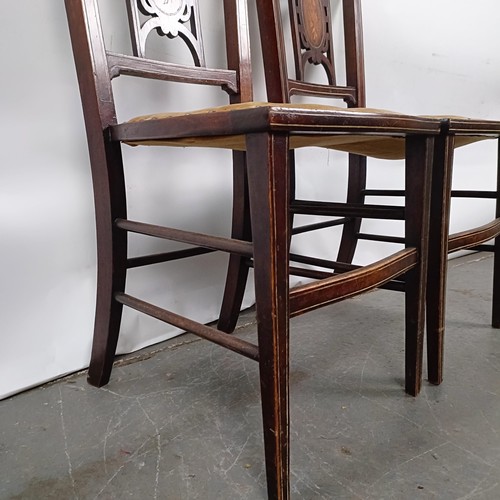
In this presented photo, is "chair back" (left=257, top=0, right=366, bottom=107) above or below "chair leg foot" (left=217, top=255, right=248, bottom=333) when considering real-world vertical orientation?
above

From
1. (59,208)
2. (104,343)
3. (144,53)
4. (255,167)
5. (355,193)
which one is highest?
(144,53)

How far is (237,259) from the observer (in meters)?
1.21

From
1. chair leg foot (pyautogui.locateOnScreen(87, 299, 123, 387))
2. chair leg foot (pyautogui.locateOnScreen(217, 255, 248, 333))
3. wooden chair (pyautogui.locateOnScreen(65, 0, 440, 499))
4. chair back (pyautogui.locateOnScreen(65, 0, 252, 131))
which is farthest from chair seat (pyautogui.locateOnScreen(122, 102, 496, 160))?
chair leg foot (pyautogui.locateOnScreen(217, 255, 248, 333))

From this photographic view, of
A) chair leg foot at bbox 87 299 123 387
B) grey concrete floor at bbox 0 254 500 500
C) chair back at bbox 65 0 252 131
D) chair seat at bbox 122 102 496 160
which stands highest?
chair back at bbox 65 0 252 131

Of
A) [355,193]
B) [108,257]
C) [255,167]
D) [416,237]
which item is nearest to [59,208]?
[108,257]

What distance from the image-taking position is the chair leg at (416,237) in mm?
825

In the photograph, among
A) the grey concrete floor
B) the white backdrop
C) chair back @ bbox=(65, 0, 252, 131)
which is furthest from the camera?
the white backdrop

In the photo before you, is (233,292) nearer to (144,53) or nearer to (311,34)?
(144,53)

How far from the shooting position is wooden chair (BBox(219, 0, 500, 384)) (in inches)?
35.6

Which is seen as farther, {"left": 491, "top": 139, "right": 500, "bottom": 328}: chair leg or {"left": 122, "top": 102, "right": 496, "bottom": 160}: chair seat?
{"left": 491, "top": 139, "right": 500, "bottom": 328}: chair leg

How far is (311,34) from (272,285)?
3.04ft

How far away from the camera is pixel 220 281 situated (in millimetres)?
1358

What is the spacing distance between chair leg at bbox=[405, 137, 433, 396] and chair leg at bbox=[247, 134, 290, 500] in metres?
0.37

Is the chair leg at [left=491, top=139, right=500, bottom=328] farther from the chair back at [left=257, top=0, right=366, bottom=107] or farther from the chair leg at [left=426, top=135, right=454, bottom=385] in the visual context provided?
the chair back at [left=257, top=0, right=366, bottom=107]
